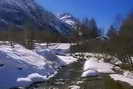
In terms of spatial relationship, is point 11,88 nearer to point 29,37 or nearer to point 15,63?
point 15,63

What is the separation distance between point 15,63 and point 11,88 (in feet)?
24.8

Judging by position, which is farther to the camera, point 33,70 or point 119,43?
point 119,43

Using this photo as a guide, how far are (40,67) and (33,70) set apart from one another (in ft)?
9.63

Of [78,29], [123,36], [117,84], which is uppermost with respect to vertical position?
[78,29]

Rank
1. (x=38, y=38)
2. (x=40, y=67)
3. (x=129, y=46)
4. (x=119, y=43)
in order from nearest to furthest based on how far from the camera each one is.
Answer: (x=40, y=67), (x=129, y=46), (x=119, y=43), (x=38, y=38)

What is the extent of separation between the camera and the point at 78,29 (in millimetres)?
111438

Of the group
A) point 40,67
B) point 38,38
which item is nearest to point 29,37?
point 38,38

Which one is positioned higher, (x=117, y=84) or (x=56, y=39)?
(x=56, y=39)

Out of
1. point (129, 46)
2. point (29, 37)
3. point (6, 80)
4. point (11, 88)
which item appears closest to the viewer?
point (11, 88)

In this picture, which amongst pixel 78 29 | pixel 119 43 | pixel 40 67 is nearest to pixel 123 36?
pixel 119 43

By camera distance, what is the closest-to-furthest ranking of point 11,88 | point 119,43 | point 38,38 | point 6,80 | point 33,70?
point 11,88 < point 6,80 < point 33,70 < point 119,43 < point 38,38

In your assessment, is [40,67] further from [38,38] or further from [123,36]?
[38,38]

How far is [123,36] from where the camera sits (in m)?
44.7

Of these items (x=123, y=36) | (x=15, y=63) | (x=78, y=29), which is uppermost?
(x=78, y=29)
